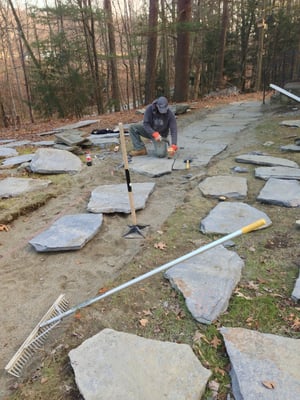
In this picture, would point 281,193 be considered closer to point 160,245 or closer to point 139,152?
point 160,245

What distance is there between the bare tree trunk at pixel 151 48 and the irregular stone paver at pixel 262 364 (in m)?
9.94

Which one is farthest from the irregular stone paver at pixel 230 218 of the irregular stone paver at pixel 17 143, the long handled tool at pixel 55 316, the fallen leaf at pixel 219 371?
the irregular stone paver at pixel 17 143

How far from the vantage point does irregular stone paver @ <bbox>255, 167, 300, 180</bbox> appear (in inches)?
155

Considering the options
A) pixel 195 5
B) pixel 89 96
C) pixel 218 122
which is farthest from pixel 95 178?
pixel 195 5

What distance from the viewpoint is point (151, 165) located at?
4.79 metres

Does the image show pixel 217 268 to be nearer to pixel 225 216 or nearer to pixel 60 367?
pixel 225 216

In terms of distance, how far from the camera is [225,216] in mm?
3010

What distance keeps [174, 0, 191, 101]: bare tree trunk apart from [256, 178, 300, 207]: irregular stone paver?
7234 millimetres

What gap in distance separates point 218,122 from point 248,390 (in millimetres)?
7306

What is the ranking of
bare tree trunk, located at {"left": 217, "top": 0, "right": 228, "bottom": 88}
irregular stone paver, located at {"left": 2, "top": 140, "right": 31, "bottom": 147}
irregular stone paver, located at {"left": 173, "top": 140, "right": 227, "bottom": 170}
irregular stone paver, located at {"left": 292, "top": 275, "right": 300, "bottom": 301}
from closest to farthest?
1. irregular stone paver, located at {"left": 292, "top": 275, "right": 300, "bottom": 301}
2. irregular stone paver, located at {"left": 173, "top": 140, "right": 227, "bottom": 170}
3. irregular stone paver, located at {"left": 2, "top": 140, "right": 31, "bottom": 147}
4. bare tree trunk, located at {"left": 217, "top": 0, "right": 228, "bottom": 88}

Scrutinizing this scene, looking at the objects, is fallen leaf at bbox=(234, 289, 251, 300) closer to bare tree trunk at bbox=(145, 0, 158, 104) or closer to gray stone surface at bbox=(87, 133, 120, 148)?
gray stone surface at bbox=(87, 133, 120, 148)

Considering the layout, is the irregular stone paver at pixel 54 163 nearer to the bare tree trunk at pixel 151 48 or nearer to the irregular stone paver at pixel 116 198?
the irregular stone paver at pixel 116 198

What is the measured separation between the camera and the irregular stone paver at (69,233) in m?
2.58

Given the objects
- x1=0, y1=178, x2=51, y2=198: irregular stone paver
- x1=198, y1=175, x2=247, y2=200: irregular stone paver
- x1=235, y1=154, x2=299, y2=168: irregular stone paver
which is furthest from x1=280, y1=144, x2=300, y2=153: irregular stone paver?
x1=0, y1=178, x2=51, y2=198: irregular stone paver
